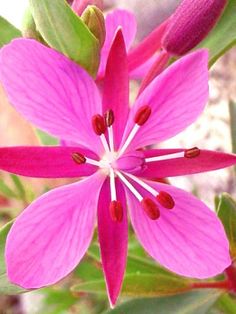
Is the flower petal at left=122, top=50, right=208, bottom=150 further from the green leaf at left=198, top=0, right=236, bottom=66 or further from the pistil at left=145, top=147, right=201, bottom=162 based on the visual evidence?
the green leaf at left=198, top=0, right=236, bottom=66

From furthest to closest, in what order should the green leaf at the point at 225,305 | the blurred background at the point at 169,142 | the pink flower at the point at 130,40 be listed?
the blurred background at the point at 169,142 → the green leaf at the point at 225,305 → the pink flower at the point at 130,40

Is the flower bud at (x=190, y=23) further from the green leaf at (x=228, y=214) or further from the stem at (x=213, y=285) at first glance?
the stem at (x=213, y=285)

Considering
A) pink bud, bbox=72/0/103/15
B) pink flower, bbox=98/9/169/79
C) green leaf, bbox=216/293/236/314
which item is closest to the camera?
pink bud, bbox=72/0/103/15

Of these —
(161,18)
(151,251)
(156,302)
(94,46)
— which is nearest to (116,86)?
(94,46)

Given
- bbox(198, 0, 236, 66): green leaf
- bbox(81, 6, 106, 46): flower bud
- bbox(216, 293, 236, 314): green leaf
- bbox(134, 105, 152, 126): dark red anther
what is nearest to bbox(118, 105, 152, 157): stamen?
bbox(134, 105, 152, 126): dark red anther

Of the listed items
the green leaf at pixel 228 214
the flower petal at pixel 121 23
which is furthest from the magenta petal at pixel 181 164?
the flower petal at pixel 121 23

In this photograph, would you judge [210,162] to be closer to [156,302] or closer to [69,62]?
[69,62]
